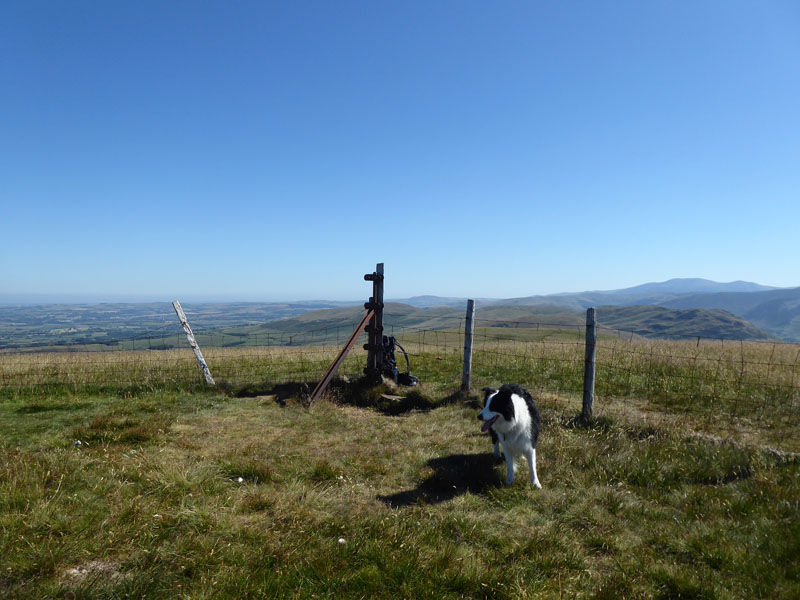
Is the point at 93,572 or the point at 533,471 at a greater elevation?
the point at 93,572

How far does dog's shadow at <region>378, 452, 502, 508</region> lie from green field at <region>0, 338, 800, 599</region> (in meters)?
0.04

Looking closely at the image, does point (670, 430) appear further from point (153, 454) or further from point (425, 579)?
point (153, 454)

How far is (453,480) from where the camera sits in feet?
20.0

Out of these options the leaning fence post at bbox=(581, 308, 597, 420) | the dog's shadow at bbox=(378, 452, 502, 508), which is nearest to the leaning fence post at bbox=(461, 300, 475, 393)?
the leaning fence post at bbox=(581, 308, 597, 420)

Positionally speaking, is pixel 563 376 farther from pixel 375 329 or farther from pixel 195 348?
pixel 195 348

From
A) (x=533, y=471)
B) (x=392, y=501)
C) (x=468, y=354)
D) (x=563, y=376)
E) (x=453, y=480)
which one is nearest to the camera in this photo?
(x=392, y=501)

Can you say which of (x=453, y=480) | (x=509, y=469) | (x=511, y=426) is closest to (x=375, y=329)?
(x=453, y=480)

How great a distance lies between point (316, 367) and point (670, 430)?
33.2ft

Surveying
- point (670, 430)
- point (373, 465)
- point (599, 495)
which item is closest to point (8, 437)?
point (373, 465)

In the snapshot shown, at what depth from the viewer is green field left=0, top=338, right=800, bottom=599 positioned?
142 inches

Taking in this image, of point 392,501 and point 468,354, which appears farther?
point 468,354

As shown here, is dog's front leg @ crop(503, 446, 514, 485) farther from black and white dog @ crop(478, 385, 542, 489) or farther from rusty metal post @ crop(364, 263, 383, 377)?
rusty metal post @ crop(364, 263, 383, 377)

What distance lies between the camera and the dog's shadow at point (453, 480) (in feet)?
18.1

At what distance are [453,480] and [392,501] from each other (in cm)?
114
